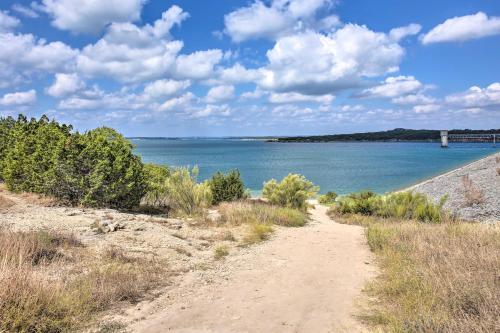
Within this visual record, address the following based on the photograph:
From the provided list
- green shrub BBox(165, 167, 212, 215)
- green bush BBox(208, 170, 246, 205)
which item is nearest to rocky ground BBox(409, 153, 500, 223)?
green bush BBox(208, 170, 246, 205)

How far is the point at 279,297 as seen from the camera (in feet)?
23.0

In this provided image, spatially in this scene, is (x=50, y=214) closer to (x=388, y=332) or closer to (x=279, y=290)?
(x=279, y=290)

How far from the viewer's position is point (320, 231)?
50.4 feet

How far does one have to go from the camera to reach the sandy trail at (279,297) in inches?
223

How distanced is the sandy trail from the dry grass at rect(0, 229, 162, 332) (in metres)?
0.82

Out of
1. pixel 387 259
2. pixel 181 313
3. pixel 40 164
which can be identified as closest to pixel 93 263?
pixel 181 313

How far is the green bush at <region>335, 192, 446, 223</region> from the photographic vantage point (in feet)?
60.0

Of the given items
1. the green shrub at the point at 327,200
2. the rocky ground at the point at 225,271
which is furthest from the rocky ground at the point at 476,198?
the rocky ground at the point at 225,271

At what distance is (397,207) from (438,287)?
14.2 meters

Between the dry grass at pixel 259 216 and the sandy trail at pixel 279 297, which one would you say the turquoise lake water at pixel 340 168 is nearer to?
the dry grass at pixel 259 216

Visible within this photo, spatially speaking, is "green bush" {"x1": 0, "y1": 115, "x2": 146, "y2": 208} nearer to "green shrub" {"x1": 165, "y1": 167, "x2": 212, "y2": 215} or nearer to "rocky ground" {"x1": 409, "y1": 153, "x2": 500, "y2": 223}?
"green shrub" {"x1": 165, "y1": 167, "x2": 212, "y2": 215}

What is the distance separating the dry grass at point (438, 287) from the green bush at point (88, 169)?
1011cm

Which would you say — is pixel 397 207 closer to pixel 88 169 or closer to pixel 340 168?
pixel 88 169

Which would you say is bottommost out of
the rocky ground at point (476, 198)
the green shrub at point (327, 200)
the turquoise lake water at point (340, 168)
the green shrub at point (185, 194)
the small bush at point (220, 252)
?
the turquoise lake water at point (340, 168)
